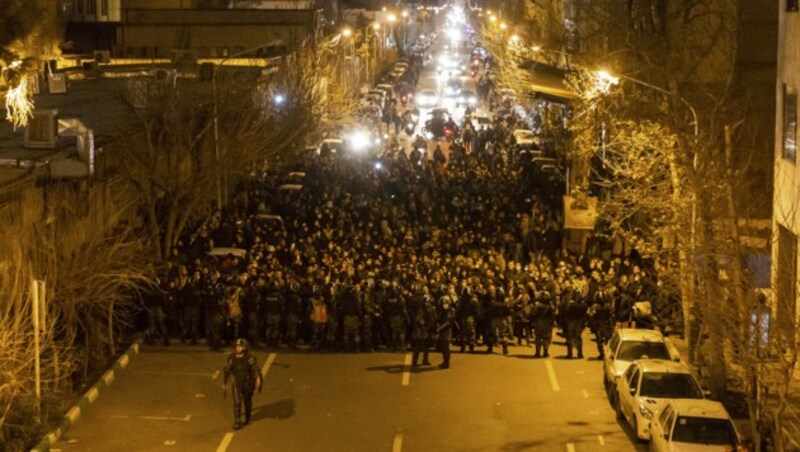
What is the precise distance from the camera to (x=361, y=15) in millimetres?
89688

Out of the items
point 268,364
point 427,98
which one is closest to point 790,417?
point 268,364

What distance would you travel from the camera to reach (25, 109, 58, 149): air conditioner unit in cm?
3106

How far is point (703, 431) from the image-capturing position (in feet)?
60.0

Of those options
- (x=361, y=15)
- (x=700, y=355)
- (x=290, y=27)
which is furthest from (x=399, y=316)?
(x=361, y=15)

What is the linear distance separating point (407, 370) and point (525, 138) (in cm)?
3071

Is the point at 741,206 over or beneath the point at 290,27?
beneath

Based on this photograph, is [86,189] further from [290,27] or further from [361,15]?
[361,15]

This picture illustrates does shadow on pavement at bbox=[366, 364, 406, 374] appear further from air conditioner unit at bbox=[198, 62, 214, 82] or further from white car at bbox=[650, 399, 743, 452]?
air conditioner unit at bbox=[198, 62, 214, 82]

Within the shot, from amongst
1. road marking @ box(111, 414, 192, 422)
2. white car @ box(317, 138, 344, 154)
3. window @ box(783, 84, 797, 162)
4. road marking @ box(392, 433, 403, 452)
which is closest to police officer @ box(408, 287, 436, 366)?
road marking @ box(392, 433, 403, 452)

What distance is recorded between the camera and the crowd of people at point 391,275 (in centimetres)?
2570

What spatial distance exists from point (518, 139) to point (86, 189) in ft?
95.5

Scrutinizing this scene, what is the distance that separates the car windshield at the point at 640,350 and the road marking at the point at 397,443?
446cm

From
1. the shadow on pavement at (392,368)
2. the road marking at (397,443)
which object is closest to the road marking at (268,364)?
the shadow on pavement at (392,368)

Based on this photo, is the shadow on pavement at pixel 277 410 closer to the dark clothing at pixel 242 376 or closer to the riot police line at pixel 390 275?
the dark clothing at pixel 242 376
